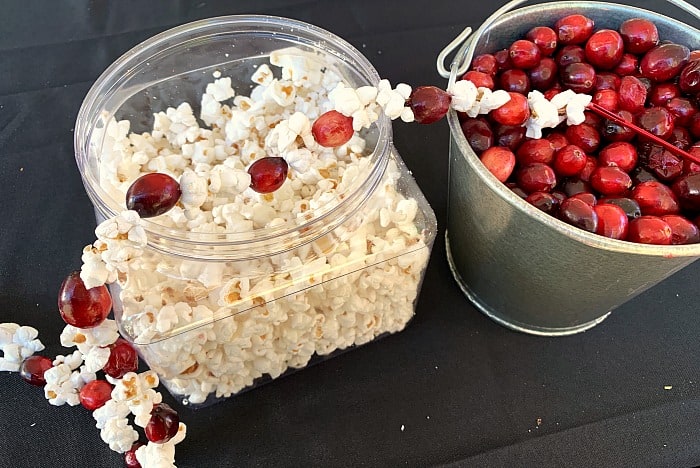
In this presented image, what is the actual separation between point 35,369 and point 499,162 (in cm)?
41

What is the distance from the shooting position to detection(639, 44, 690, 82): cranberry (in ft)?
1.84

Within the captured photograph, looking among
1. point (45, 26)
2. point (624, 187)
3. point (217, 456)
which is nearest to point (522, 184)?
point (624, 187)

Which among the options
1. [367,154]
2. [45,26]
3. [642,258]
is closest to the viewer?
[642,258]

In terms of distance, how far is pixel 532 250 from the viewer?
508mm

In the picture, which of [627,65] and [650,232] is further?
[627,65]

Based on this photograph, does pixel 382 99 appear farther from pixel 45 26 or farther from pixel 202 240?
pixel 45 26

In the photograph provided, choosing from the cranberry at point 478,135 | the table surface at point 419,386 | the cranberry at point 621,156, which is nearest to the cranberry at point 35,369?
the table surface at point 419,386

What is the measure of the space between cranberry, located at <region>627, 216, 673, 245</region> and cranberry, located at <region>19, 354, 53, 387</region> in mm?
478

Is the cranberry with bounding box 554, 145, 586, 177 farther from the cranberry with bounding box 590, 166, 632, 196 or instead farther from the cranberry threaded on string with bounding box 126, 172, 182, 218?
the cranberry threaded on string with bounding box 126, 172, 182, 218

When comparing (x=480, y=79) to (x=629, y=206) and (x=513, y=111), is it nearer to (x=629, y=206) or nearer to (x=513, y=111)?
(x=513, y=111)

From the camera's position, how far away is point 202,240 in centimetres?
47

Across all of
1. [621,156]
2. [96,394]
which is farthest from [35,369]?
[621,156]

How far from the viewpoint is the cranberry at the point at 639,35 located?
0.57m

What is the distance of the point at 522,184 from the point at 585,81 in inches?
4.8
